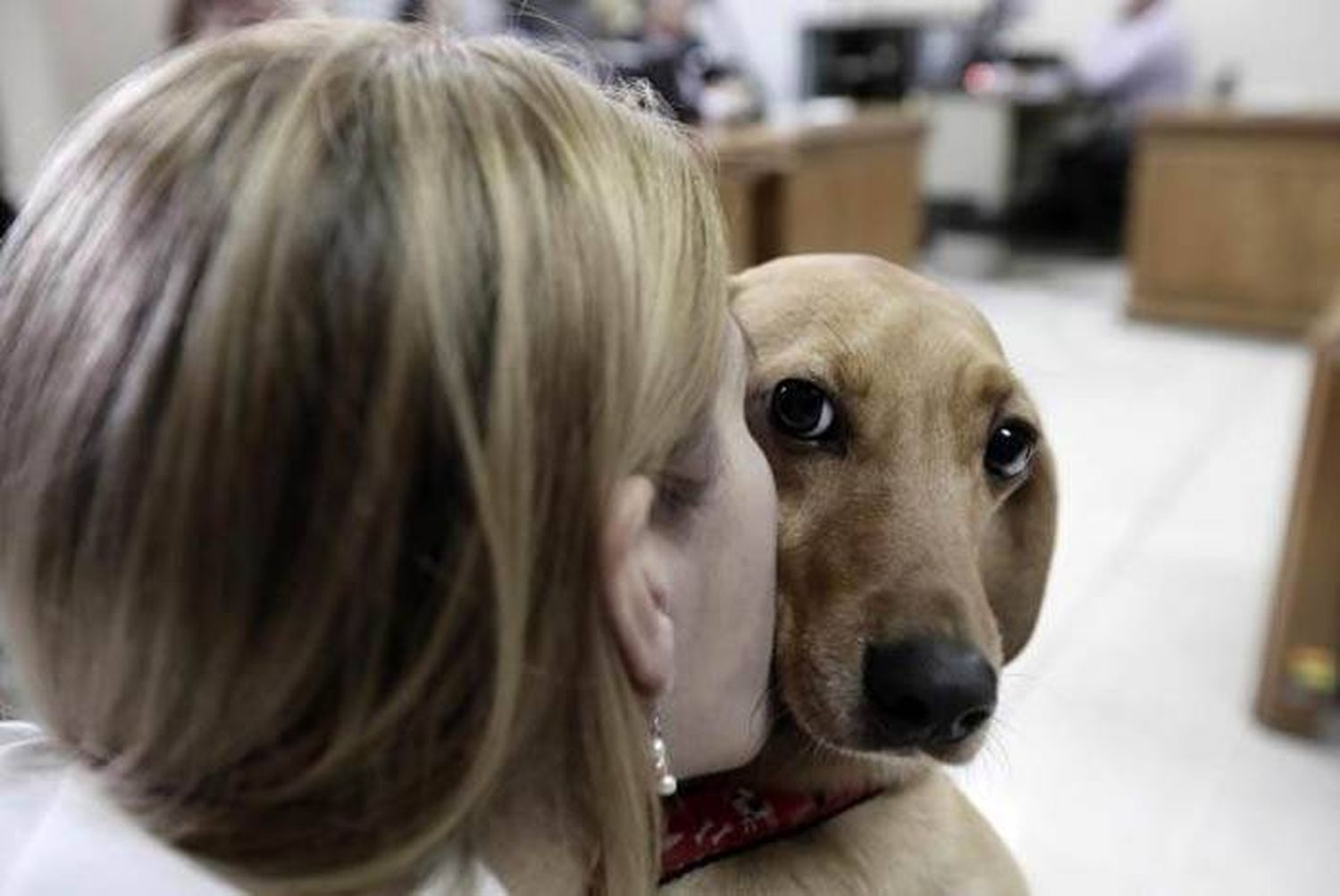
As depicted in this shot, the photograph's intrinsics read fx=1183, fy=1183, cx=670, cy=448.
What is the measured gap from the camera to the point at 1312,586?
178cm

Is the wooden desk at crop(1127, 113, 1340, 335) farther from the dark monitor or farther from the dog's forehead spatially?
the dog's forehead

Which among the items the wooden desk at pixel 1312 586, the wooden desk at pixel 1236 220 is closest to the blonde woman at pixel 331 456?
the wooden desk at pixel 1312 586

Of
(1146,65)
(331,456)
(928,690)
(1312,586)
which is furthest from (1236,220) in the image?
(331,456)

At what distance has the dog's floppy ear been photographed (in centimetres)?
92

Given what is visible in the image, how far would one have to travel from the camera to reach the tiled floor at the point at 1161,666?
4.43 ft

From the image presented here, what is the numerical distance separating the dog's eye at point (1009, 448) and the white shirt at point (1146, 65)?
571 cm

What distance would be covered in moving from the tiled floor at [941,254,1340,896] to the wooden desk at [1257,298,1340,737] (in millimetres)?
62

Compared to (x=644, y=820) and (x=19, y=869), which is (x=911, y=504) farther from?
(x=19, y=869)

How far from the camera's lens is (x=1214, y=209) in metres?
4.40

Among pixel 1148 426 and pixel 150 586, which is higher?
pixel 150 586

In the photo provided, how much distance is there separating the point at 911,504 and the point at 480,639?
0.38 m

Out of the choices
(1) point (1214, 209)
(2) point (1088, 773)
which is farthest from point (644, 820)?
(1) point (1214, 209)

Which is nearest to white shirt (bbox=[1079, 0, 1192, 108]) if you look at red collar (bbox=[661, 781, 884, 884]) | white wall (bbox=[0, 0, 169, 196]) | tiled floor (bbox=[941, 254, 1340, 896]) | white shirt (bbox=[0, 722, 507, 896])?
tiled floor (bbox=[941, 254, 1340, 896])

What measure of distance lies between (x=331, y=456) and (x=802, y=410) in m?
0.41
